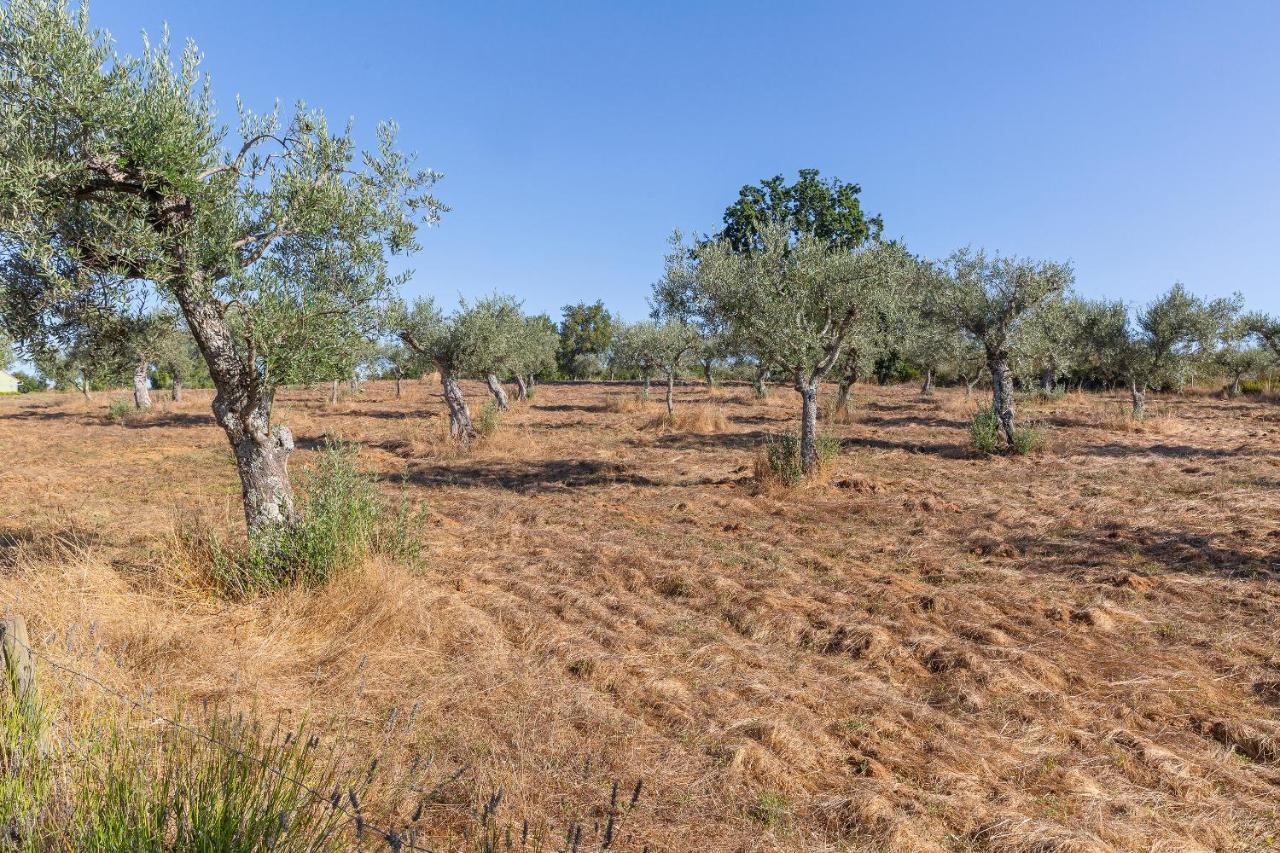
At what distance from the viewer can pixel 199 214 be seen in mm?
6402

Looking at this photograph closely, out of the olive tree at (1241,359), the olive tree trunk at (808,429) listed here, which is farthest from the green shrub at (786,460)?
the olive tree at (1241,359)

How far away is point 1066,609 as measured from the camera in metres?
7.52

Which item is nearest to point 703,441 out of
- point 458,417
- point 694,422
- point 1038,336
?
point 694,422

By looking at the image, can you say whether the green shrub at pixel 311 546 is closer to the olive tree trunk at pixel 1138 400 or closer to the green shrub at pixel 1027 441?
the green shrub at pixel 1027 441

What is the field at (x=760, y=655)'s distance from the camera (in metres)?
4.14

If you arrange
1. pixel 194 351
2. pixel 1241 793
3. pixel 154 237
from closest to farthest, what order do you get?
pixel 1241 793 < pixel 154 237 < pixel 194 351

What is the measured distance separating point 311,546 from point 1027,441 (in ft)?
57.5

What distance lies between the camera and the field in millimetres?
4137

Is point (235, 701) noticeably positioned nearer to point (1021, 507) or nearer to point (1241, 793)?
point (1241, 793)

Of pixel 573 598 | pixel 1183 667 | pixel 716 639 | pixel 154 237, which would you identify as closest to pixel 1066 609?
pixel 1183 667

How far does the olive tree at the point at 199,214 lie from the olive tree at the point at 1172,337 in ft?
87.6

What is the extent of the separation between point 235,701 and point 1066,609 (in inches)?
326

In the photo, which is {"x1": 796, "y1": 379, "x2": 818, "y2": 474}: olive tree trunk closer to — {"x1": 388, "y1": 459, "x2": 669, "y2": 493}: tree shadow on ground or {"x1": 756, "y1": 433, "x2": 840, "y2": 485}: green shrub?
{"x1": 756, "y1": 433, "x2": 840, "y2": 485}: green shrub

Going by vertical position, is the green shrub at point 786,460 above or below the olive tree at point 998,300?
below
